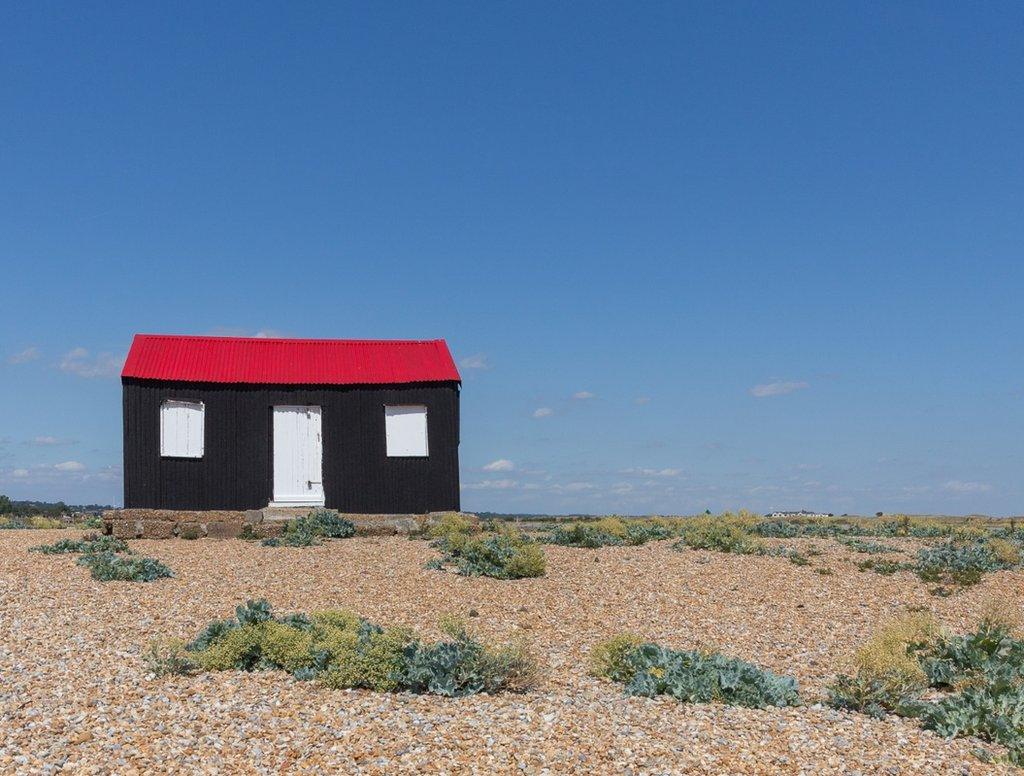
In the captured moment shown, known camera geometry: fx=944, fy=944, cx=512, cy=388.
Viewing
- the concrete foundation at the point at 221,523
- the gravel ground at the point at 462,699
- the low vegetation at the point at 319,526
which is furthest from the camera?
the concrete foundation at the point at 221,523

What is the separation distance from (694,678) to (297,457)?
16386 mm

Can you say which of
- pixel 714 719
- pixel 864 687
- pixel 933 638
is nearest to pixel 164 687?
pixel 714 719

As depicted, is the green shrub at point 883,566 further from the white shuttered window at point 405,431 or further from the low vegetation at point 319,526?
the white shuttered window at point 405,431

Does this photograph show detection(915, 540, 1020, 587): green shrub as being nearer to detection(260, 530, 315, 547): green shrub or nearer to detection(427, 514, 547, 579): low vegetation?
detection(427, 514, 547, 579): low vegetation

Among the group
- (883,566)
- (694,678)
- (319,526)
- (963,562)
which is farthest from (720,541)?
(694,678)

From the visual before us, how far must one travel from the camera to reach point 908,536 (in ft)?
78.9

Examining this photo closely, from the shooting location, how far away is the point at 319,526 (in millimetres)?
21234

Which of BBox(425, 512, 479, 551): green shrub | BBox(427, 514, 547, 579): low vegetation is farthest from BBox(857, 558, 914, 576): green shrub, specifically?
BBox(425, 512, 479, 551): green shrub

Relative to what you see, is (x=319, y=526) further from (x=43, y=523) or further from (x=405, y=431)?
(x=43, y=523)

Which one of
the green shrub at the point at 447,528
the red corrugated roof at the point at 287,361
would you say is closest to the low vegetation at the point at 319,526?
the green shrub at the point at 447,528

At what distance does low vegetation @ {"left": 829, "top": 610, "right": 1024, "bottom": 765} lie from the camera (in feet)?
25.0

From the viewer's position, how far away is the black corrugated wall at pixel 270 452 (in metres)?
22.4

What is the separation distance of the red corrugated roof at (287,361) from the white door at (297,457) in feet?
2.85

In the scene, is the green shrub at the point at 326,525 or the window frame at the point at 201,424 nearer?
the green shrub at the point at 326,525
